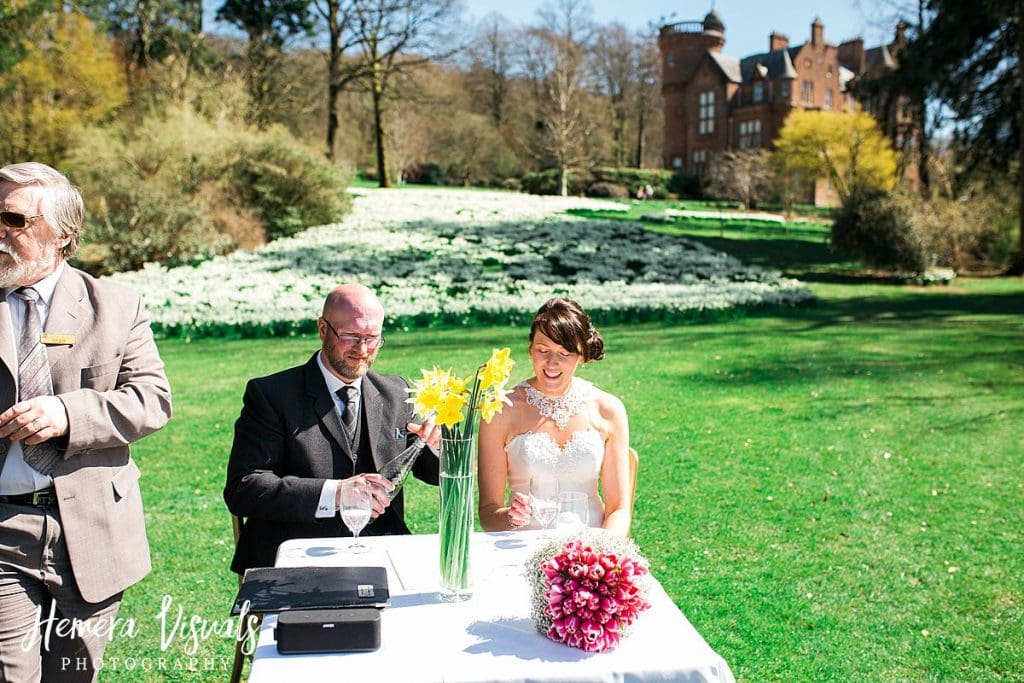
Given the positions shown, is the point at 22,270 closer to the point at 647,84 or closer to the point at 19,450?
the point at 19,450

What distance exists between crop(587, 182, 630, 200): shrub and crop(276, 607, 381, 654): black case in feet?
155

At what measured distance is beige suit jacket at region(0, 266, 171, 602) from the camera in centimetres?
271

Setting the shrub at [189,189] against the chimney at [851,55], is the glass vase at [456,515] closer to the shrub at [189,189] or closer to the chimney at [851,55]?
the shrub at [189,189]

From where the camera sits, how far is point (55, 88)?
29.7 metres

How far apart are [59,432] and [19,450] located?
194mm

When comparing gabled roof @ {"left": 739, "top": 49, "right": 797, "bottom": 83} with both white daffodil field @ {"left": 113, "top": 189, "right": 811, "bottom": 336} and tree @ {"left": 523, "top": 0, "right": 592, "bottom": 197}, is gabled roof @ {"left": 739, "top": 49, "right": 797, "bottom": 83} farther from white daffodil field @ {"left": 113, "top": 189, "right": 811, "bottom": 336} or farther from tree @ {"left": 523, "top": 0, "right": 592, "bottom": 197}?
white daffodil field @ {"left": 113, "top": 189, "right": 811, "bottom": 336}

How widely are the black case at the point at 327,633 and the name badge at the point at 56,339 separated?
1.16m

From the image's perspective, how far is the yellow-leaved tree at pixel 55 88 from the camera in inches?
1101

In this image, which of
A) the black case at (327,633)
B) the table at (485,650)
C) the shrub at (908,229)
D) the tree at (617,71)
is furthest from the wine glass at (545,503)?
the tree at (617,71)

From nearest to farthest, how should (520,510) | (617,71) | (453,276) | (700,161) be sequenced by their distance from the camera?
(520,510) → (453,276) → (700,161) → (617,71)

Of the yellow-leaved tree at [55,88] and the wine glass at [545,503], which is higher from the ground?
the yellow-leaved tree at [55,88]

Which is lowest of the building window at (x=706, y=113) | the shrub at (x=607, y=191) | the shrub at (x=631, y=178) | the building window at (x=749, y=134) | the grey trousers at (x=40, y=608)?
the grey trousers at (x=40, y=608)

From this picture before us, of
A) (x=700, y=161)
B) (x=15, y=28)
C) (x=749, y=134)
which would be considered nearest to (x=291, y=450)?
(x=15, y=28)

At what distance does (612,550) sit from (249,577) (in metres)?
1.08
